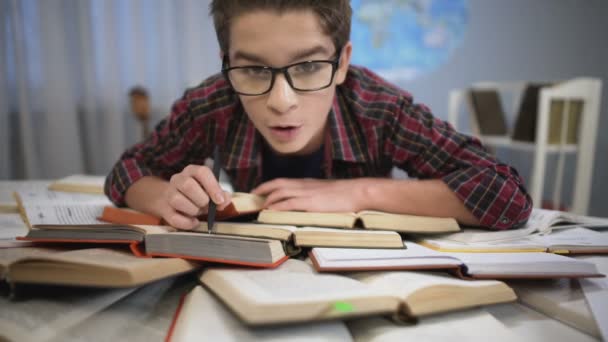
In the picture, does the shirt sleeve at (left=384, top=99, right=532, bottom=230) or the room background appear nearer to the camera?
the shirt sleeve at (left=384, top=99, right=532, bottom=230)

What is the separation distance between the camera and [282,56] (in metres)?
0.65

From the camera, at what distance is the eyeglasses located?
672mm

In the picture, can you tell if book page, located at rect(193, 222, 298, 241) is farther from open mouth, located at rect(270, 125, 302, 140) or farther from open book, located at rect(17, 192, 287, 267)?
open mouth, located at rect(270, 125, 302, 140)

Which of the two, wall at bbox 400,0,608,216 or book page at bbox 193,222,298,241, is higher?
wall at bbox 400,0,608,216

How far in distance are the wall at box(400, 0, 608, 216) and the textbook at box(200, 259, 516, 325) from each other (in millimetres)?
2227

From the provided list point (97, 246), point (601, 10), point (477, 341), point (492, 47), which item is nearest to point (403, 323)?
point (477, 341)

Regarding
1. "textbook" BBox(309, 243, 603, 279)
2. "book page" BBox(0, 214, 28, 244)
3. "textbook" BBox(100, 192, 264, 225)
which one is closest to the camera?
"textbook" BBox(309, 243, 603, 279)

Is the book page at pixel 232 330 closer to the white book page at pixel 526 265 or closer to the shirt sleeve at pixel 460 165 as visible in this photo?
the white book page at pixel 526 265

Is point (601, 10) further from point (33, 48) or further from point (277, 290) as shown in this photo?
point (33, 48)

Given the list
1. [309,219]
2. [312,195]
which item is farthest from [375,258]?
[312,195]

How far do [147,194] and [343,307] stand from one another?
23.3 inches

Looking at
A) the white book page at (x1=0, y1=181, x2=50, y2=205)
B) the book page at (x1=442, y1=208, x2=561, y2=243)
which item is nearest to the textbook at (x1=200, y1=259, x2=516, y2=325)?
the book page at (x1=442, y1=208, x2=561, y2=243)

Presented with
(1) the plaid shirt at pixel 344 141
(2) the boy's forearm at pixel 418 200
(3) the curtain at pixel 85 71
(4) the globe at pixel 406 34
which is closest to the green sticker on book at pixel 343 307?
(2) the boy's forearm at pixel 418 200

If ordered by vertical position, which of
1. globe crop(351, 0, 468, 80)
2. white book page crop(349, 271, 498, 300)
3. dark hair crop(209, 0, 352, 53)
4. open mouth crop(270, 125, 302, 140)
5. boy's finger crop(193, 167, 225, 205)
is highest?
globe crop(351, 0, 468, 80)
